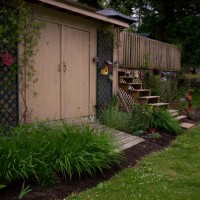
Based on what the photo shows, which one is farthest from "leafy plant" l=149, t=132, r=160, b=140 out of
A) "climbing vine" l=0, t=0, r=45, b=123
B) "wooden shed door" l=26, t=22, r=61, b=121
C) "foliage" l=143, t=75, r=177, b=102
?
"foliage" l=143, t=75, r=177, b=102

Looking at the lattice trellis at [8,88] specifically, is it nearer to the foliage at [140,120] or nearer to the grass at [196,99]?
the foliage at [140,120]

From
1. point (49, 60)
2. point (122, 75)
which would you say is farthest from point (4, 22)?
point (122, 75)

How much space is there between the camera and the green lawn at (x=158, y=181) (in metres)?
4.39

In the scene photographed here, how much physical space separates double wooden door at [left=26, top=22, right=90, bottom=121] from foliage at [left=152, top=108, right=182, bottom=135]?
174 cm

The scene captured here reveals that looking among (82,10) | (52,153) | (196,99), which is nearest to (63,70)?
(82,10)

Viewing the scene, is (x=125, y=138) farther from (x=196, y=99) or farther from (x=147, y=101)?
(x=196, y=99)

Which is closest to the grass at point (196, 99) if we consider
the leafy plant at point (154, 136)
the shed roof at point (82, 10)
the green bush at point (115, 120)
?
the shed roof at point (82, 10)

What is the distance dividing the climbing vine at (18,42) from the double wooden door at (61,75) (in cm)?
33

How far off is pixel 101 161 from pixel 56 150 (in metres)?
0.72

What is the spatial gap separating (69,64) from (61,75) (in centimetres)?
43

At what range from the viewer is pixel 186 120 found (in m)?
10.8

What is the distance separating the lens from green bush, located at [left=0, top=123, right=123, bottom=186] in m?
4.39

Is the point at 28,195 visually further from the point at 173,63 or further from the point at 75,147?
the point at 173,63

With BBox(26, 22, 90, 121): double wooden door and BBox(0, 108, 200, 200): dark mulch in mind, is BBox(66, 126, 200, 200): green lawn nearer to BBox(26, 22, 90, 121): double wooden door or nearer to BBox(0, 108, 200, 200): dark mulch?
BBox(0, 108, 200, 200): dark mulch
